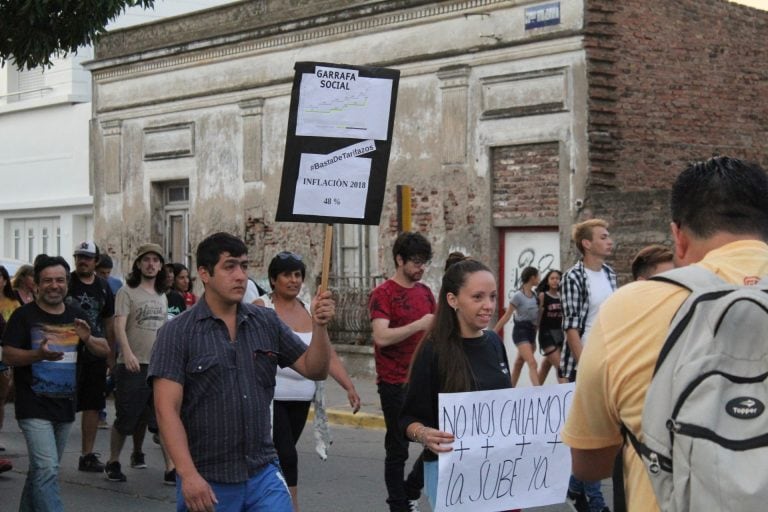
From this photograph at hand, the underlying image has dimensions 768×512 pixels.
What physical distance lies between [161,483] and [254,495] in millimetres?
5534

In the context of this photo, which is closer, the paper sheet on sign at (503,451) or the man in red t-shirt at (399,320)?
the paper sheet on sign at (503,451)

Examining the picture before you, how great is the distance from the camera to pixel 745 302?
112 inches

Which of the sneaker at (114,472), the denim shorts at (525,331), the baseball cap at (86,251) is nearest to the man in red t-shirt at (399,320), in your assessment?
the sneaker at (114,472)

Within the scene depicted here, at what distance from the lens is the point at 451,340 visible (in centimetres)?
625

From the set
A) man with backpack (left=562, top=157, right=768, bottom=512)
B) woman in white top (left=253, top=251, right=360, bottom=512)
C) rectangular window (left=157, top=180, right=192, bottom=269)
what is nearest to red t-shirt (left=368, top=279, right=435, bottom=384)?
woman in white top (left=253, top=251, right=360, bottom=512)

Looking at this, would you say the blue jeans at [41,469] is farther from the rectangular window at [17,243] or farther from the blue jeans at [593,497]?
the rectangular window at [17,243]

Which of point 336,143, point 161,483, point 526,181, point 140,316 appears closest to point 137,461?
point 161,483

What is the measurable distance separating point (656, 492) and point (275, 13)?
20715mm

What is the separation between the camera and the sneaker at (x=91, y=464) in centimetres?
1163

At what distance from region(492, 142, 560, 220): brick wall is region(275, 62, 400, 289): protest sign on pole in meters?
11.4

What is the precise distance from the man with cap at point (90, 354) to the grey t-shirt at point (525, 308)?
6.14 metres

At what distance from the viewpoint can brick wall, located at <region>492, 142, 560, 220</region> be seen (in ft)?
58.6

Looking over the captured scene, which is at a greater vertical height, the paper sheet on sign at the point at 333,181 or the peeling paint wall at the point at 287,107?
A: the peeling paint wall at the point at 287,107

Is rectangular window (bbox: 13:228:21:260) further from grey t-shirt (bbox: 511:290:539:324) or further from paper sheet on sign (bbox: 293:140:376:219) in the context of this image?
paper sheet on sign (bbox: 293:140:376:219)
